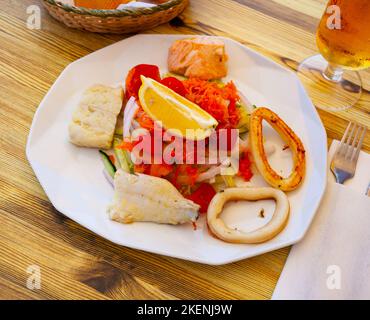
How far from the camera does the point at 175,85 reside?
1.67 m

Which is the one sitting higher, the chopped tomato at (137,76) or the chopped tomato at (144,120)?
the chopped tomato at (137,76)

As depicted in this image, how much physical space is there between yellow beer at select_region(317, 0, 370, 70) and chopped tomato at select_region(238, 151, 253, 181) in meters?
0.49

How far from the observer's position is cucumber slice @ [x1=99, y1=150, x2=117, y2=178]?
5.11 feet

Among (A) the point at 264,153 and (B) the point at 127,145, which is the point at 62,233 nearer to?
(B) the point at 127,145

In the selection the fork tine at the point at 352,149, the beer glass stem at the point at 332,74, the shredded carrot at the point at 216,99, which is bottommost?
the fork tine at the point at 352,149

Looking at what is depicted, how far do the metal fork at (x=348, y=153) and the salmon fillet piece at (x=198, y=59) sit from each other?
1.64ft

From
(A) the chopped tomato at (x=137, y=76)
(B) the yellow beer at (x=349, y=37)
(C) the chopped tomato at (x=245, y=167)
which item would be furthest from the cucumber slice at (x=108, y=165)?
(B) the yellow beer at (x=349, y=37)

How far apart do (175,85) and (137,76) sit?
0.15 meters

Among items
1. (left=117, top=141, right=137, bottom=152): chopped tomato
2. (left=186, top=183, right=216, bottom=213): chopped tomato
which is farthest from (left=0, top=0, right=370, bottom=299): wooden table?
(left=117, top=141, right=137, bottom=152): chopped tomato

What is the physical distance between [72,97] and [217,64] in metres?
0.54

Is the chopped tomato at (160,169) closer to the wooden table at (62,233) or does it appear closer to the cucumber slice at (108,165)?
the cucumber slice at (108,165)

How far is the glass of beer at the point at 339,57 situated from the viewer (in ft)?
5.20

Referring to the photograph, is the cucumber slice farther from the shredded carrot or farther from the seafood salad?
the shredded carrot
